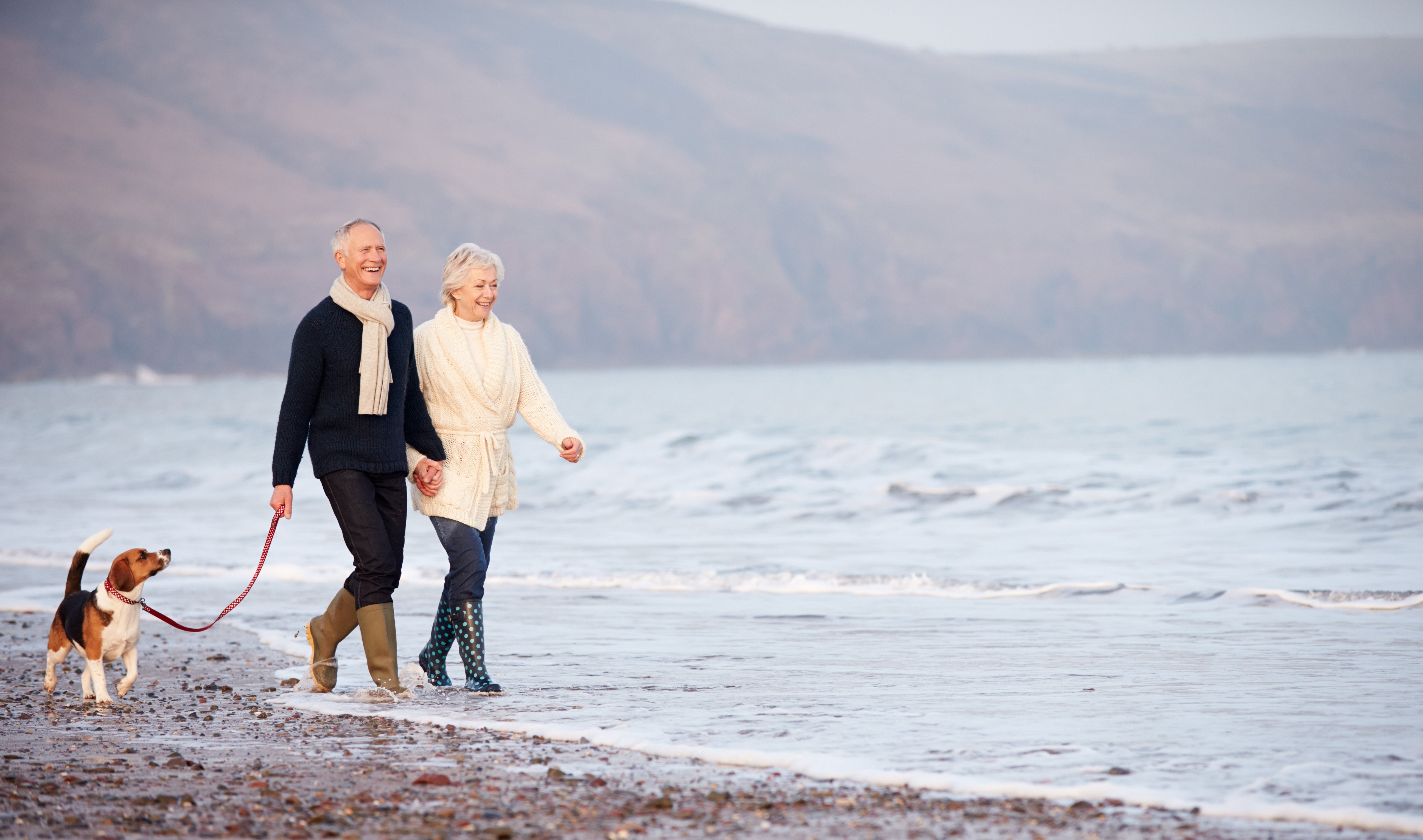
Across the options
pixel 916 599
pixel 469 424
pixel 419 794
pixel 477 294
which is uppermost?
pixel 477 294

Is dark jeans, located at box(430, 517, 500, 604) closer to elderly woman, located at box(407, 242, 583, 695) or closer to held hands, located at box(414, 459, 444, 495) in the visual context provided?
elderly woman, located at box(407, 242, 583, 695)

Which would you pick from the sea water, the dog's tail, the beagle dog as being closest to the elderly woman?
the sea water

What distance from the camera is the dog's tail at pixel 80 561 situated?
5.52 m

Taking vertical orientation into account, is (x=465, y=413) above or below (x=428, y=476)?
above

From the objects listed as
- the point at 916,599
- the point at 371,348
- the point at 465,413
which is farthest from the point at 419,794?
the point at 916,599

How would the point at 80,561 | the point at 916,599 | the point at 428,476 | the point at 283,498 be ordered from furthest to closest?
the point at 916,599
the point at 80,561
the point at 428,476
the point at 283,498

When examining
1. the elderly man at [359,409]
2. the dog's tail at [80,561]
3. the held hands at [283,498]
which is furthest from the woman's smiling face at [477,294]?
the dog's tail at [80,561]

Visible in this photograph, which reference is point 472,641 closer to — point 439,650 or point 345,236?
point 439,650

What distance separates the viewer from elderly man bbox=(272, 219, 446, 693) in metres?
4.98

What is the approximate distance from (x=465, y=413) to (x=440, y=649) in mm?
1007

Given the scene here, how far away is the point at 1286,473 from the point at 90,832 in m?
16.1

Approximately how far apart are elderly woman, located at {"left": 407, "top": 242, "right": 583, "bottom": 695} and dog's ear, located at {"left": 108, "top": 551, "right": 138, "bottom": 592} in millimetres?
1111

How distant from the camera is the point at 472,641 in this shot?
5492 mm

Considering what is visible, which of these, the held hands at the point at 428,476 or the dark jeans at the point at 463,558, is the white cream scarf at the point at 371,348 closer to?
the held hands at the point at 428,476
